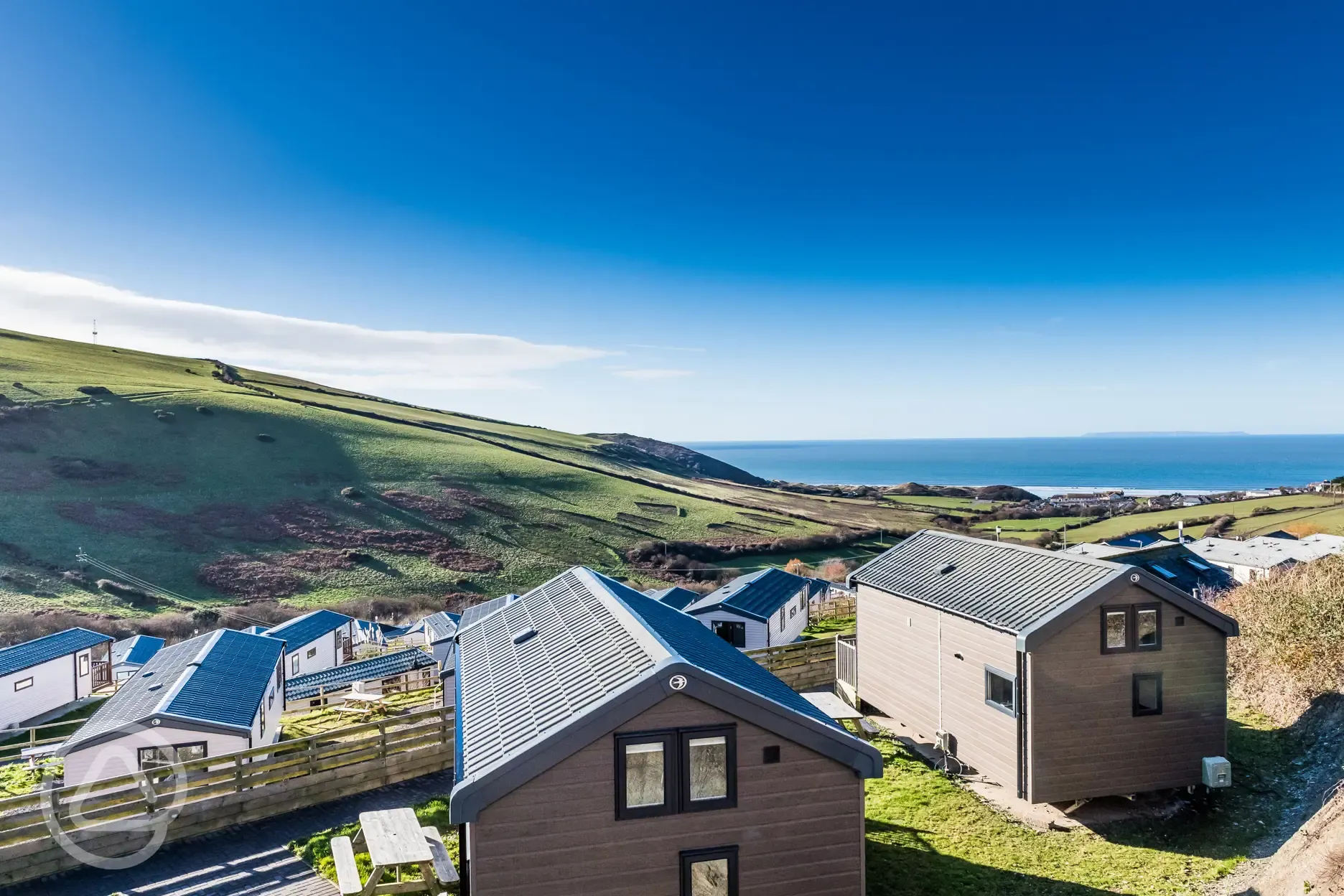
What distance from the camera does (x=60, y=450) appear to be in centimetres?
6291

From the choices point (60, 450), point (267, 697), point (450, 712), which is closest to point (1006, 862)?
point (450, 712)

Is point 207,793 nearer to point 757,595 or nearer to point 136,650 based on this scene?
point 757,595

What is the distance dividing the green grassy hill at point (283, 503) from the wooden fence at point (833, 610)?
22019 mm

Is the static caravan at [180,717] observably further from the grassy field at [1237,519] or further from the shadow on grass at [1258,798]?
the grassy field at [1237,519]

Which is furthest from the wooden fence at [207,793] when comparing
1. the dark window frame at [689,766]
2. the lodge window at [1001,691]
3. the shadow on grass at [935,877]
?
the lodge window at [1001,691]

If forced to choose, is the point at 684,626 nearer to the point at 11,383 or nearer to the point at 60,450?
the point at 60,450

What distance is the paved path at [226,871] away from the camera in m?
12.0

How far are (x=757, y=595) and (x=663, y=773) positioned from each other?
73.0 ft

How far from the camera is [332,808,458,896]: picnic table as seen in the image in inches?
411

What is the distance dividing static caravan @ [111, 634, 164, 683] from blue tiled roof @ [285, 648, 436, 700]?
8.95 m

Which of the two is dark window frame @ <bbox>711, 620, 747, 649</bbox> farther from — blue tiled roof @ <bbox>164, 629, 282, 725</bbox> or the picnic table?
the picnic table

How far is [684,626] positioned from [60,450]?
2826 inches

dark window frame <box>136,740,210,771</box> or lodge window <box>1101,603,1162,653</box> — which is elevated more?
lodge window <box>1101,603,1162,653</box>

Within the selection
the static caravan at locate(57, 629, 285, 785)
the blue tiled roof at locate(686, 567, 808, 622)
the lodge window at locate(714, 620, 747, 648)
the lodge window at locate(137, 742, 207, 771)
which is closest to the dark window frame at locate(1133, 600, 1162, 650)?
the blue tiled roof at locate(686, 567, 808, 622)
